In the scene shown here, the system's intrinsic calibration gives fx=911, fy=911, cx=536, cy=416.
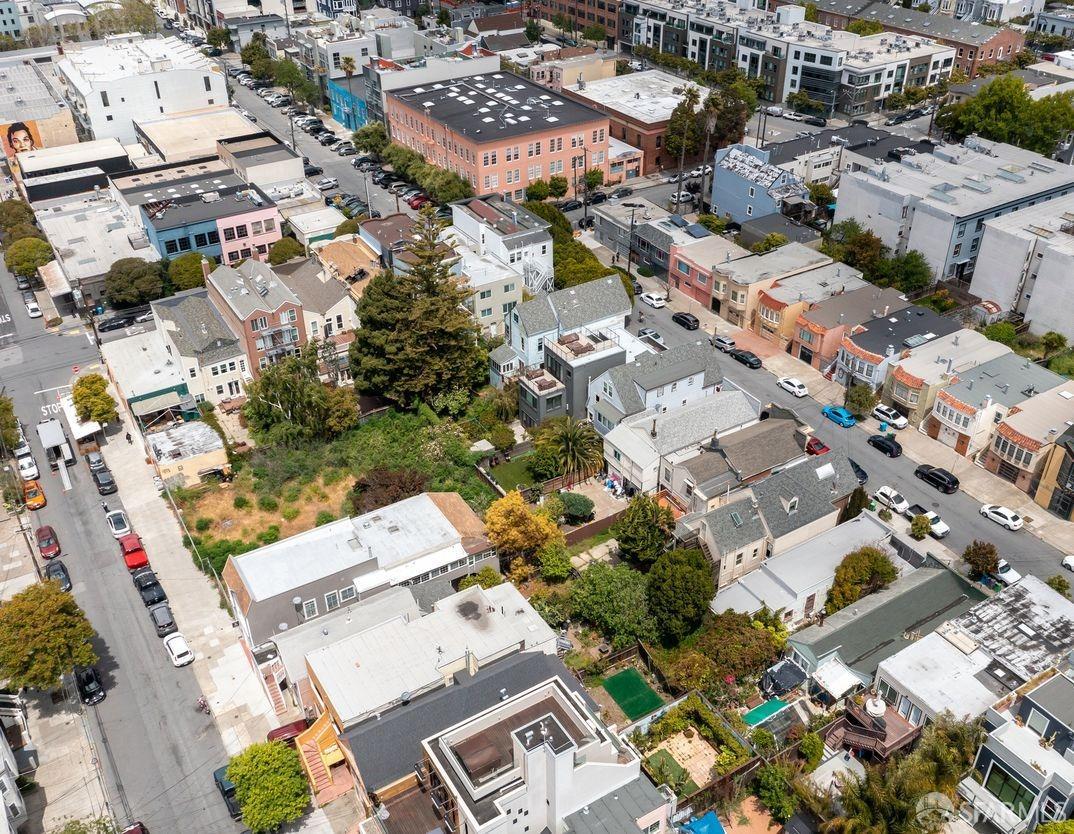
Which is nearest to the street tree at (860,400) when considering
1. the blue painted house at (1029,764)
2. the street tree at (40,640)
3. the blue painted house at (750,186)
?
the blue painted house at (1029,764)

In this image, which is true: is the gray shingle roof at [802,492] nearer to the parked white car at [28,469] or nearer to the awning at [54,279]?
the parked white car at [28,469]

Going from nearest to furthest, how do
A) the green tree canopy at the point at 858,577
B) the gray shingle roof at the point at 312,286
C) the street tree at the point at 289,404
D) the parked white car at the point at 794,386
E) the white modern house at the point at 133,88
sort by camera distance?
the green tree canopy at the point at 858,577, the street tree at the point at 289,404, the parked white car at the point at 794,386, the gray shingle roof at the point at 312,286, the white modern house at the point at 133,88

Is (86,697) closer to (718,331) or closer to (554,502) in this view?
(554,502)

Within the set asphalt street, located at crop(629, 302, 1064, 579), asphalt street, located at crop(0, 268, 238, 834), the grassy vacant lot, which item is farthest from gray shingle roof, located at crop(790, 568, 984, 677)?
asphalt street, located at crop(0, 268, 238, 834)

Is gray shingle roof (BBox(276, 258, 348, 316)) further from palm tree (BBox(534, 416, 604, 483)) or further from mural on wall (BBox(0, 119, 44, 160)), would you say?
mural on wall (BBox(0, 119, 44, 160))

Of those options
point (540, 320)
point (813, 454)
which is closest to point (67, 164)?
point (540, 320)

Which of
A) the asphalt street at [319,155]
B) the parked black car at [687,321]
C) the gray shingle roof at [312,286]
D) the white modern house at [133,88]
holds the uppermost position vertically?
the white modern house at [133,88]

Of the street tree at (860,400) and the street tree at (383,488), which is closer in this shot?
the street tree at (383,488)
